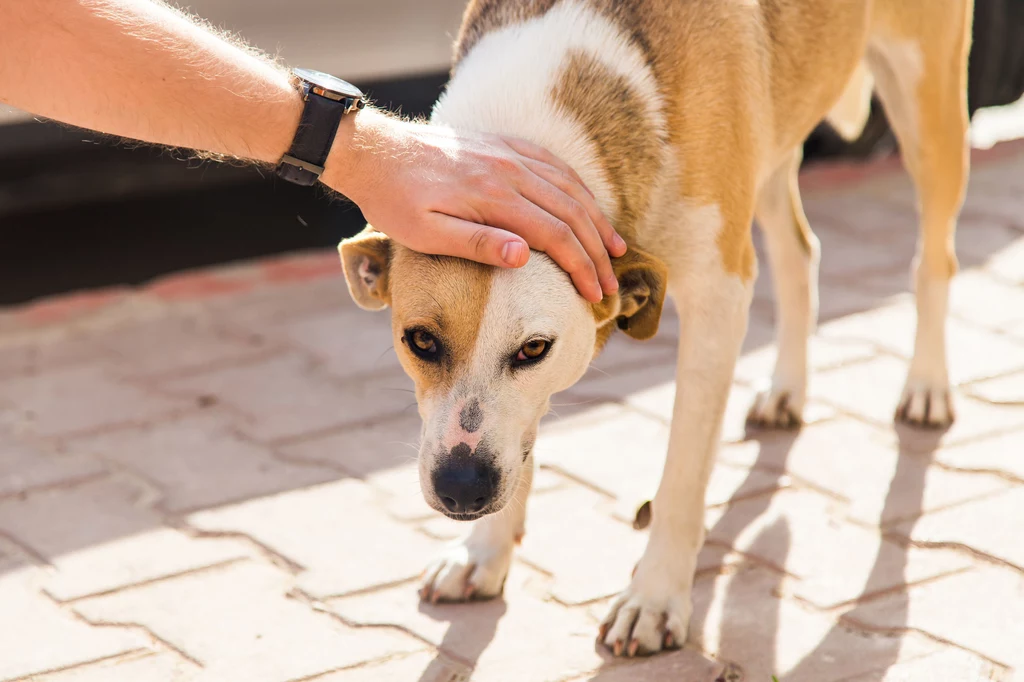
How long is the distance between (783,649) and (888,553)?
592 mm

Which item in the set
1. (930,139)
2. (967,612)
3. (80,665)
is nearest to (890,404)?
(930,139)

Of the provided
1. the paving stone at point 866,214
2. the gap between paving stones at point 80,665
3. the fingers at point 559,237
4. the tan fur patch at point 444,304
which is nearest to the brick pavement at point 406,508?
the gap between paving stones at point 80,665

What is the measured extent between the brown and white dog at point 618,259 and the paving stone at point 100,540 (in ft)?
2.53

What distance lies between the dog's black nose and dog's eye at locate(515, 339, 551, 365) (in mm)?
249

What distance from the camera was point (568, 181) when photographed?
2699 millimetres

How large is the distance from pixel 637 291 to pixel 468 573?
906 millimetres

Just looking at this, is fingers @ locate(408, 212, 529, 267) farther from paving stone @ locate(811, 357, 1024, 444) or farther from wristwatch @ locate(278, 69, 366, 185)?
paving stone @ locate(811, 357, 1024, 444)

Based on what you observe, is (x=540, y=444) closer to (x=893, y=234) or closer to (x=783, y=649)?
(x=783, y=649)

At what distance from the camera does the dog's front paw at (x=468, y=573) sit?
3.15m

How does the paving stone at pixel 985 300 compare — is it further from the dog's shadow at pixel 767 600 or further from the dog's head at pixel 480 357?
the dog's head at pixel 480 357

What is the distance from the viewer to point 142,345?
487cm

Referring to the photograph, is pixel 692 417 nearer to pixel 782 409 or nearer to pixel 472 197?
pixel 472 197

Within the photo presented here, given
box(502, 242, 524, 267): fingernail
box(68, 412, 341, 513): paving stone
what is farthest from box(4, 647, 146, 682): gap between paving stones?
box(502, 242, 524, 267): fingernail

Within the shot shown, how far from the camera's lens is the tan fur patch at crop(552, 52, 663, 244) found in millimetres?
2842
